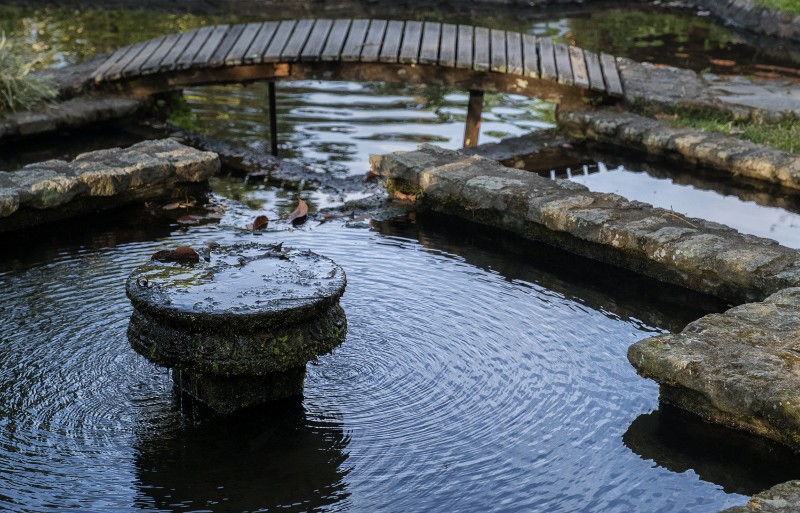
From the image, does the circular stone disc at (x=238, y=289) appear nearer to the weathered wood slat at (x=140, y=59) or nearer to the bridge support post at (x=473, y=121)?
the bridge support post at (x=473, y=121)

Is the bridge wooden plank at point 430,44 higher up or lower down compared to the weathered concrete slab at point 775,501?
higher up

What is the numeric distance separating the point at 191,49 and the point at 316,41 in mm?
1213

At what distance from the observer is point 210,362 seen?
13.7 feet

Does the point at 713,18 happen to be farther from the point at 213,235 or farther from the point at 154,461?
the point at 154,461

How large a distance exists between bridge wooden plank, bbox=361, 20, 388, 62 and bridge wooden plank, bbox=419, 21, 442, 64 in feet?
1.26

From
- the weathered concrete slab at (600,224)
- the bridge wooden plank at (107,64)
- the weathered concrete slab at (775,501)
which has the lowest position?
the weathered concrete slab at (775,501)

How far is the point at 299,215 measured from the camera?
6.89 meters

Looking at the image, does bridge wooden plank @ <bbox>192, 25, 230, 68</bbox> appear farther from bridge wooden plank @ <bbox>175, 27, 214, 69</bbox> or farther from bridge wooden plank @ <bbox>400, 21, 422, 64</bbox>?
bridge wooden plank @ <bbox>400, 21, 422, 64</bbox>

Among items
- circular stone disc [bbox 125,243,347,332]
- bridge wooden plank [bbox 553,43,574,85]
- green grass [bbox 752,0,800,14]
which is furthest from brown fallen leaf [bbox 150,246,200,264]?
green grass [bbox 752,0,800,14]

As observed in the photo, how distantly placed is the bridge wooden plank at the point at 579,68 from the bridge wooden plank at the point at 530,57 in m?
0.33

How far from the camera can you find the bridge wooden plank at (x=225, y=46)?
9.30 metres

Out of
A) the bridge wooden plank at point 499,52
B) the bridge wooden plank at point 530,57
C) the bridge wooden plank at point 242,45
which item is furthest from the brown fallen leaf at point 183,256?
the bridge wooden plank at point 530,57

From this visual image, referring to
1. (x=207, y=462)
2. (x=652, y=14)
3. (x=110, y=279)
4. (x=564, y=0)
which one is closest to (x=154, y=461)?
(x=207, y=462)

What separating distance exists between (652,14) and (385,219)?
12.4 metres
